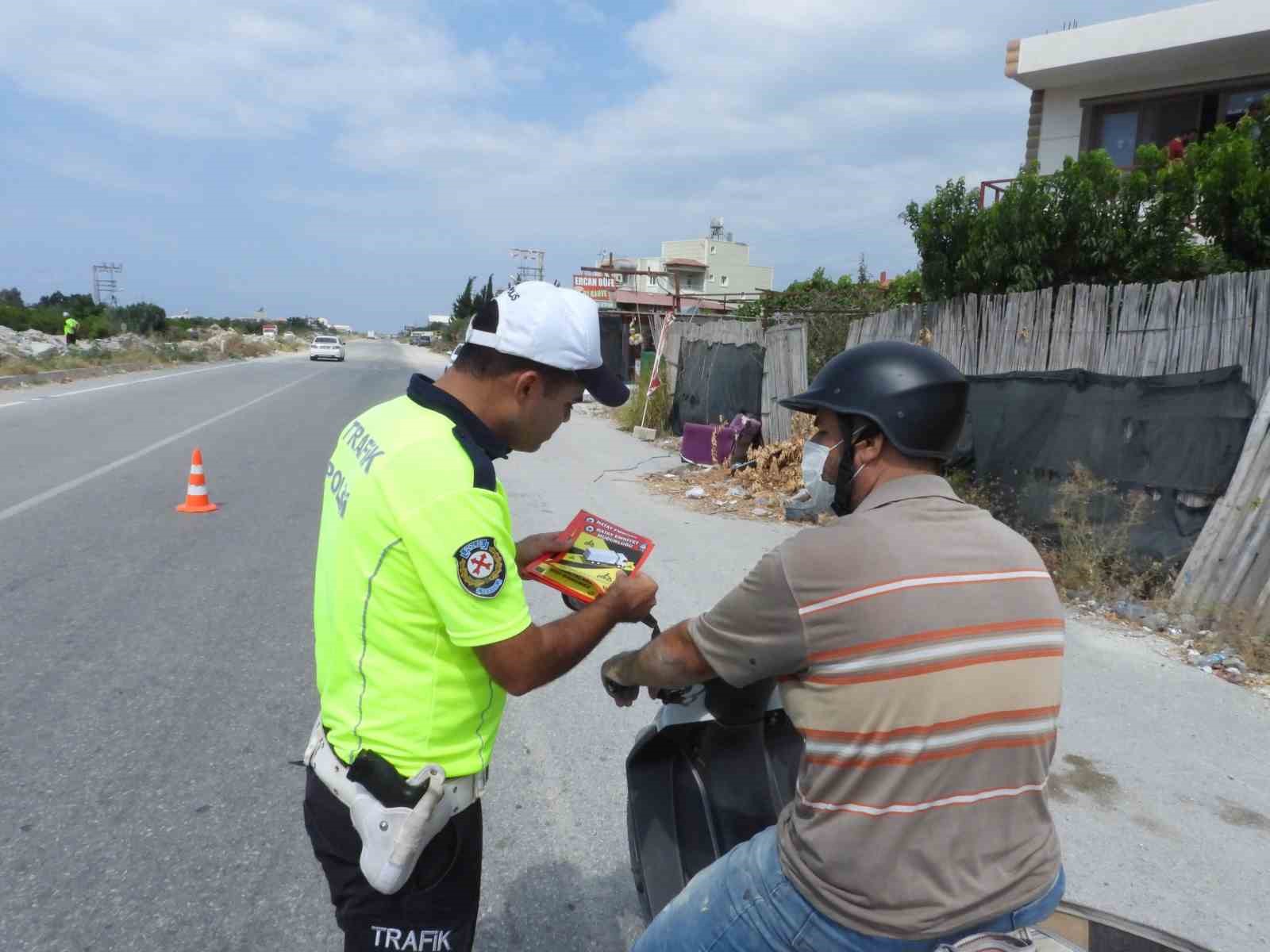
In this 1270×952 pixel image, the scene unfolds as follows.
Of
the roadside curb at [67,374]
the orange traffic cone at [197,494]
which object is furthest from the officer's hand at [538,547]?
the roadside curb at [67,374]

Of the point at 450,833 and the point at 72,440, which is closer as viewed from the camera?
the point at 450,833

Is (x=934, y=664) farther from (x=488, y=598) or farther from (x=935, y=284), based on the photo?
(x=935, y=284)

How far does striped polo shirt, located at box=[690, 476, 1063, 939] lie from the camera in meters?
1.44

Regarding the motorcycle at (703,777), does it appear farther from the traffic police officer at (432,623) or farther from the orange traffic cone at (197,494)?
the orange traffic cone at (197,494)

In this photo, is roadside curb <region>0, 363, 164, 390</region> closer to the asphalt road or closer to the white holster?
the asphalt road

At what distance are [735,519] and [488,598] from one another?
764cm

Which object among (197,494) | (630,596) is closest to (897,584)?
(630,596)

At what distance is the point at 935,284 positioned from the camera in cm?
941

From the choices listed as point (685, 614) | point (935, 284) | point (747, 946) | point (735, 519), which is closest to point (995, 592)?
point (747, 946)

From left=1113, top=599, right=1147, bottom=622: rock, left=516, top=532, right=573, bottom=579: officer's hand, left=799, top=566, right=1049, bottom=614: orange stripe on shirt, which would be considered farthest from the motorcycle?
left=1113, top=599, right=1147, bottom=622: rock

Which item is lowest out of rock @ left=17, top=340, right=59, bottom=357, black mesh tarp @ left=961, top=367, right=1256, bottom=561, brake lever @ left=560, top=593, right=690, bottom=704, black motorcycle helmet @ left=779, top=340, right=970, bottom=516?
rock @ left=17, top=340, right=59, bottom=357

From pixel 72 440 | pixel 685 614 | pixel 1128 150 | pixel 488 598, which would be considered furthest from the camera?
pixel 1128 150

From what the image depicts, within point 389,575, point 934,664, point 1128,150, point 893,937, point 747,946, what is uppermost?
point 1128,150

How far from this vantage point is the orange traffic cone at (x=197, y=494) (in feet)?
26.8
